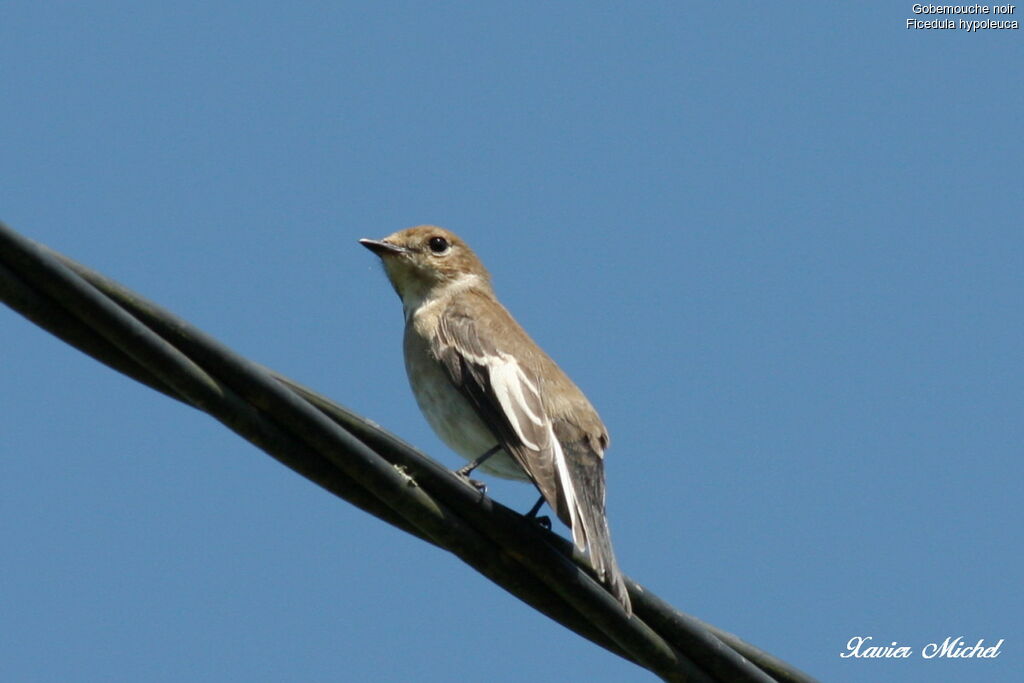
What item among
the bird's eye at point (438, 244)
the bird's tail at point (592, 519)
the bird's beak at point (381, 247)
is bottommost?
the bird's tail at point (592, 519)

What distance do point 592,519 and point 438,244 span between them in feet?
11.3

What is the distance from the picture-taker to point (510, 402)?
639cm

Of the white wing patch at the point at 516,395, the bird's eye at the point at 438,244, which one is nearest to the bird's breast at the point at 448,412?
the white wing patch at the point at 516,395

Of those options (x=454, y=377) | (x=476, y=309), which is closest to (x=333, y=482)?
(x=454, y=377)

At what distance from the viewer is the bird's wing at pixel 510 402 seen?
5.89 m

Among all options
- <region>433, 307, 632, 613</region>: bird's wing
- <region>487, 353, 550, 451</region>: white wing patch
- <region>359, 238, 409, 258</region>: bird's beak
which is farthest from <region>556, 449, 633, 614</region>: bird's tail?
<region>359, 238, 409, 258</region>: bird's beak

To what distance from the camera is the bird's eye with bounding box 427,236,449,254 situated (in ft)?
28.7

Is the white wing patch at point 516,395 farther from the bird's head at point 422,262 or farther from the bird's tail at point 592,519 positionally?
the bird's head at point 422,262

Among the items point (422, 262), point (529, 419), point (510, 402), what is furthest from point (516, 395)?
point (422, 262)

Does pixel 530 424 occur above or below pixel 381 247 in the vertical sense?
below

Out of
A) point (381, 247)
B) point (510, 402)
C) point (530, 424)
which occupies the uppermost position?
point (381, 247)

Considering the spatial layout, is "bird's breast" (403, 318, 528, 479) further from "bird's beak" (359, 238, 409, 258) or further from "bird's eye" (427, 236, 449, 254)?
"bird's eye" (427, 236, 449, 254)

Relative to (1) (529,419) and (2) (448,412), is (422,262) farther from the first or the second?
(1) (529,419)

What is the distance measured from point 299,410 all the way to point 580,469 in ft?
9.03
